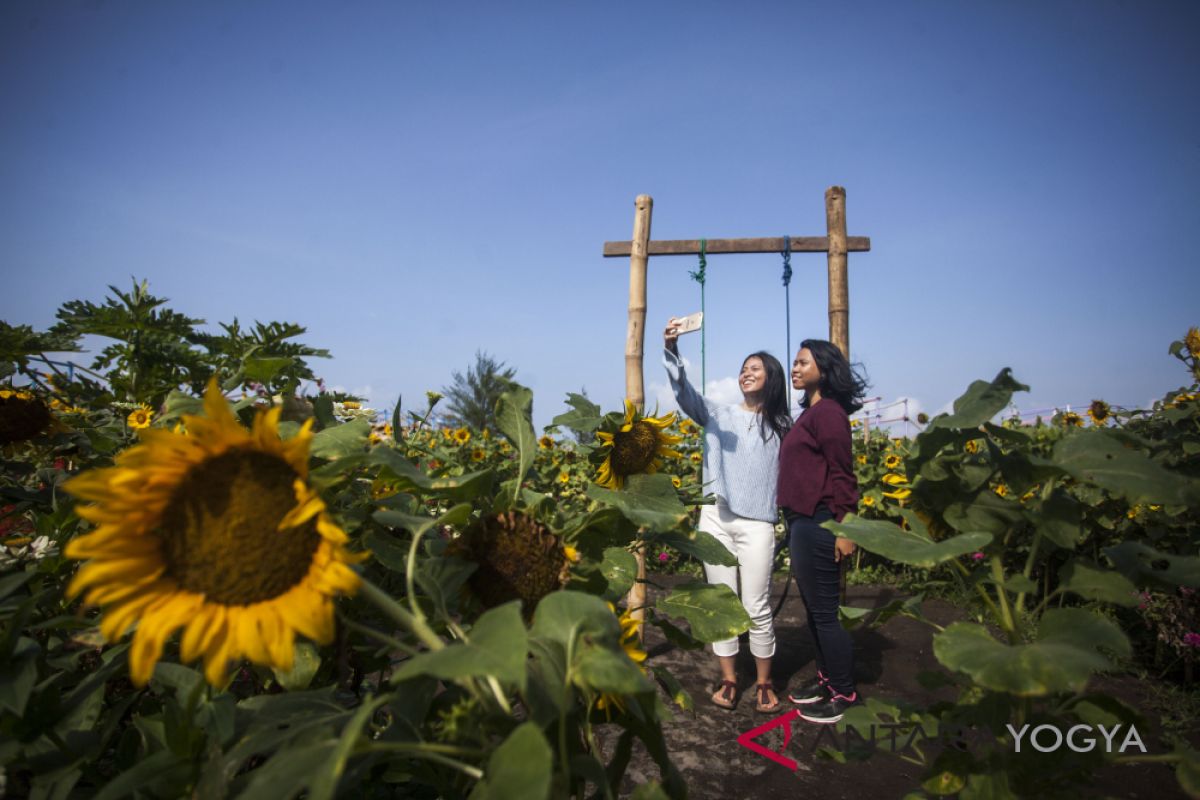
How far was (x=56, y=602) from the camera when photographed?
79cm

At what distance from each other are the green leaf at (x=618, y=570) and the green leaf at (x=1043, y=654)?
0.95 ft

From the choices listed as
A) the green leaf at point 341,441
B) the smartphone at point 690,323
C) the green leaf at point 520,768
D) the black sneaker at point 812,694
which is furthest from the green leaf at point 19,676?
the black sneaker at point 812,694

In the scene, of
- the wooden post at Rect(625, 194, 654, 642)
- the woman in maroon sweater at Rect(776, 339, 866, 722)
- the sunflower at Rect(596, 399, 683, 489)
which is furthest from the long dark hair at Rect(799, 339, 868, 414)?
the sunflower at Rect(596, 399, 683, 489)

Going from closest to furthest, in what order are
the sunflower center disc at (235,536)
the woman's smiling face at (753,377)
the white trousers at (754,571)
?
the sunflower center disc at (235,536) → the white trousers at (754,571) → the woman's smiling face at (753,377)

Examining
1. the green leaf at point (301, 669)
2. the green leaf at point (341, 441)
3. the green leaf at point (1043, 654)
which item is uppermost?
the green leaf at point (341, 441)

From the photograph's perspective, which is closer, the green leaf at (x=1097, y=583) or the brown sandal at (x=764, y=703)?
the green leaf at (x=1097, y=583)

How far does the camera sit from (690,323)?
3.24m

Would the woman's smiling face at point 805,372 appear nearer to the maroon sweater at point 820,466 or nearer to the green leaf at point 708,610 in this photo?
the maroon sweater at point 820,466

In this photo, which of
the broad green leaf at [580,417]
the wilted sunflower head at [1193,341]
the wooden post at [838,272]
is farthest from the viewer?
the wooden post at [838,272]

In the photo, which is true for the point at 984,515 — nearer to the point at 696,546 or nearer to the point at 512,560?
the point at 696,546

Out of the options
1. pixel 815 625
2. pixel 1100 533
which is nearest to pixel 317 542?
pixel 815 625

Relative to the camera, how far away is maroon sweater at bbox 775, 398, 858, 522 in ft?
10.8

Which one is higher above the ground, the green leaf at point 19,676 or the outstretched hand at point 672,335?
the outstretched hand at point 672,335

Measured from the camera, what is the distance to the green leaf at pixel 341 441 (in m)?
0.60
